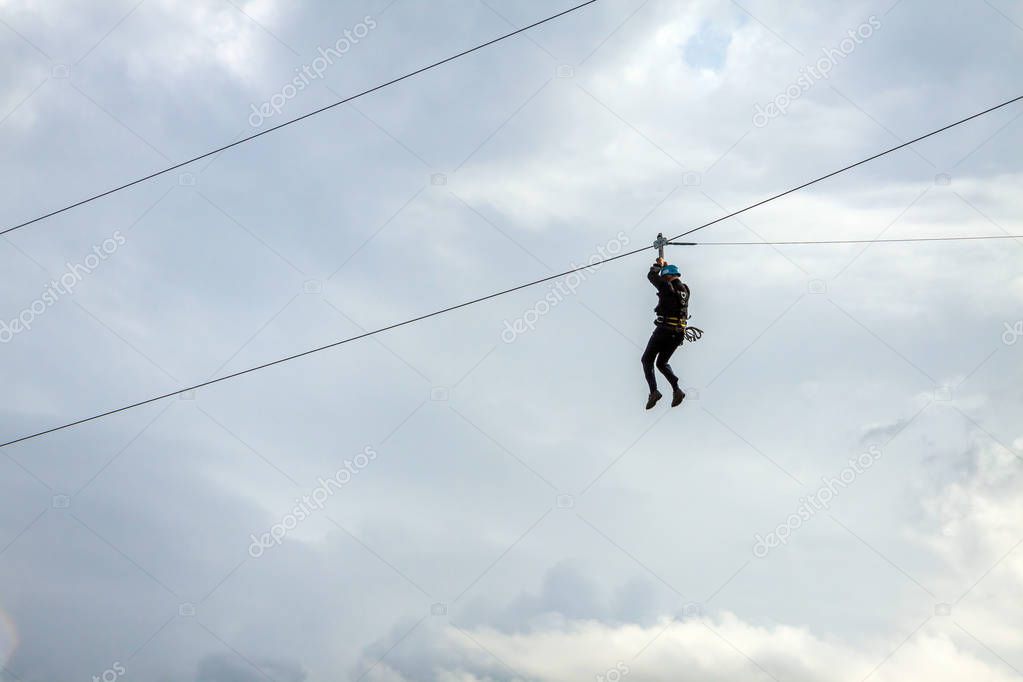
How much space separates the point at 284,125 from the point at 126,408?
6321 mm

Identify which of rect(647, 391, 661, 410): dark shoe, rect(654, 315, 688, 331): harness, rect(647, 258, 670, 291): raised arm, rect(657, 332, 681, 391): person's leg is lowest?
rect(647, 391, 661, 410): dark shoe

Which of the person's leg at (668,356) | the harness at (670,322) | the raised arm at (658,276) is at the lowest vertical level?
the person's leg at (668,356)

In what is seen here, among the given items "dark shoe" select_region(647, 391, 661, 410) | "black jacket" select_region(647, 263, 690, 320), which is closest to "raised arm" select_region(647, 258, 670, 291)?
"black jacket" select_region(647, 263, 690, 320)

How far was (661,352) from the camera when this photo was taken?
23.2 meters

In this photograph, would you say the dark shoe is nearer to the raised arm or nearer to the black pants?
the black pants

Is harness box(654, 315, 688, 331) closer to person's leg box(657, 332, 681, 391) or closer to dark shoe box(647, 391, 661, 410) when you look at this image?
person's leg box(657, 332, 681, 391)

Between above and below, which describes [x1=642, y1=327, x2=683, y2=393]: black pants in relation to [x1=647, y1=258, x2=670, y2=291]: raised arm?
below

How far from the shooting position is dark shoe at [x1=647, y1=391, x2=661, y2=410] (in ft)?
75.1

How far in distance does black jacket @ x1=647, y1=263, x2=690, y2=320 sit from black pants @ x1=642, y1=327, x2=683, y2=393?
11.2 inches

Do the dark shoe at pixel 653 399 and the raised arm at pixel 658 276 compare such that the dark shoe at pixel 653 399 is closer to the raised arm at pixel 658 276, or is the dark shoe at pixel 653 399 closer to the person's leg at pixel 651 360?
the person's leg at pixel 651 360

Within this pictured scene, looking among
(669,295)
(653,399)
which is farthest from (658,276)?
(653,399)

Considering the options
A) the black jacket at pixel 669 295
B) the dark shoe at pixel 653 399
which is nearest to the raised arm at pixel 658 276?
the black jacket at pixel 669 295

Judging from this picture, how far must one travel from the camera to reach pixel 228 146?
85.1 ft

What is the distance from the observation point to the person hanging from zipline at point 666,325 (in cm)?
2270
